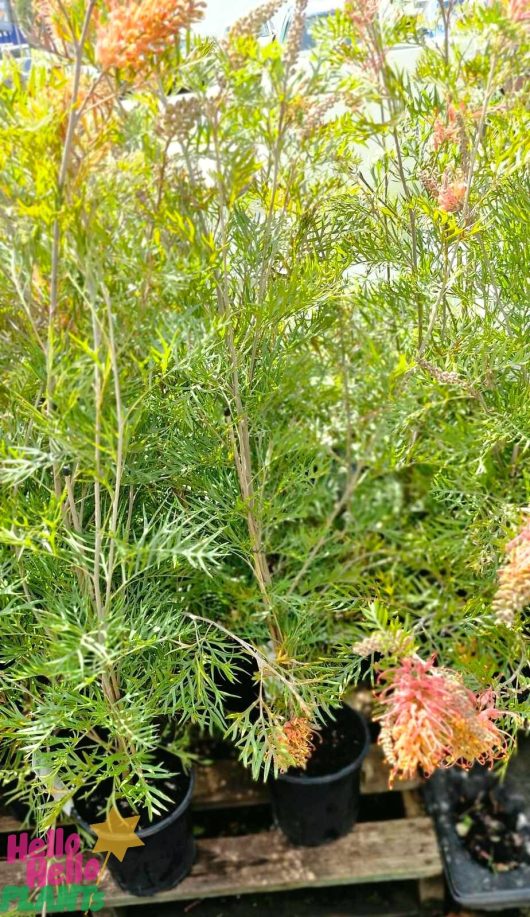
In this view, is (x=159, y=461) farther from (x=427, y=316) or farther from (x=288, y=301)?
(x=427, y=316)

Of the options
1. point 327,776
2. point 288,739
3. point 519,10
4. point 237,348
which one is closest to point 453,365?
point 237,348

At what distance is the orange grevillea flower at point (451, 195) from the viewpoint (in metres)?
0.83

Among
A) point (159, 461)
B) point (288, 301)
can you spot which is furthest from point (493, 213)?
point (159, 461)

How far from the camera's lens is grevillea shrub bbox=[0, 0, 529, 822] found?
2.15 ft

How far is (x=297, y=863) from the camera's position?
1.14 m

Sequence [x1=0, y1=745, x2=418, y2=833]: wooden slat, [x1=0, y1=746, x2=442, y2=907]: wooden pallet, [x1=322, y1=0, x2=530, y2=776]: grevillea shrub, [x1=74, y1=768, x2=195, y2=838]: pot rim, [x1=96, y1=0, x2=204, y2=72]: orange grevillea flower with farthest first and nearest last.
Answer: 1. [x1=0, y1=745, x2=418, y2=833]: wooden slat
2. [x1=0, y1=746, x2=442, y2=907]: wooden pallet
3. [x1=74, y1=768, x2=195, y2=838]: pot rim
4. [x1=322, y1=0, x2=530, y2=776]: grevillea shrub
5. [x1=96, y1=0, x2=204, y2=72]: orange grevillea flower

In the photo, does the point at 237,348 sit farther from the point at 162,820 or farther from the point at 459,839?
the point at 459,839

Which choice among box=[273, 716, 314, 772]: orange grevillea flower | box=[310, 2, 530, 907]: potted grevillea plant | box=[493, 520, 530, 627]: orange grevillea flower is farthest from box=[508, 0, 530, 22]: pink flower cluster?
box=[273, 716, 314, 772]: orange grevillea flower

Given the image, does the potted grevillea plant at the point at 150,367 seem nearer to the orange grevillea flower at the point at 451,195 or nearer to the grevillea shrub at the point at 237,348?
the grevillea shrub at the point at 237,348

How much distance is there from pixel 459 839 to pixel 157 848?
1.68 feet

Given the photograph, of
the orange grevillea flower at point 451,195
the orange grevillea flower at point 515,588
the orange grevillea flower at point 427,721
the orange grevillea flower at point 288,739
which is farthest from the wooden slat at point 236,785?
the orange grevillea flower at point 451,195

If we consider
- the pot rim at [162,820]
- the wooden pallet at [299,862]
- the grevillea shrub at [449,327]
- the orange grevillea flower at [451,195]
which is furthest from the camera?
the wooden pallet at [299,862]

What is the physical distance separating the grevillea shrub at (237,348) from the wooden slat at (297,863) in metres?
0.26

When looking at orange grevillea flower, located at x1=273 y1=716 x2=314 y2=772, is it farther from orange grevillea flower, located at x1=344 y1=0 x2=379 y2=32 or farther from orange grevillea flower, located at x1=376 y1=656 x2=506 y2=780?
orange grevillea flower, located at x1=344 y1=0 x2=379 y2=32
